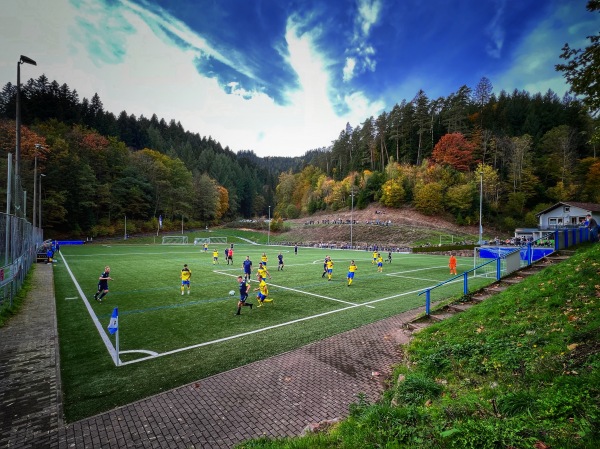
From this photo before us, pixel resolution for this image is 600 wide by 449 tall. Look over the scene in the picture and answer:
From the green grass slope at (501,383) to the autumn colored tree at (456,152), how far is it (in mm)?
71201

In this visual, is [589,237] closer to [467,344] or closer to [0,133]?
[467,344]

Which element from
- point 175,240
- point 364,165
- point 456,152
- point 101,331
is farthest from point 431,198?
point 101,331

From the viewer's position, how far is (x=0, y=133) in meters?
53.8

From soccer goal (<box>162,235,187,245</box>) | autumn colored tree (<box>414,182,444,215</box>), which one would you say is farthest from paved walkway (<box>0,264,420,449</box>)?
soccer goal (<box>162,235,187,245</box>)

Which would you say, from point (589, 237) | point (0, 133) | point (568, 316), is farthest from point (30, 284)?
point (0, 133)

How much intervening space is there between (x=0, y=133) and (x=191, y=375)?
73458 millimetres

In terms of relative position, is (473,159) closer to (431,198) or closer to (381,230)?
(431,198)

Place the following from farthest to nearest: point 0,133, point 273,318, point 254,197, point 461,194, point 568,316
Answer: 1. point 254,197
2. point 461,194
3. point 0,133
4. point 273,318
5. point 568,316

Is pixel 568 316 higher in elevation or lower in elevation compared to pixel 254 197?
lower

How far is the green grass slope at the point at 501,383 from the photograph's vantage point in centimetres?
351

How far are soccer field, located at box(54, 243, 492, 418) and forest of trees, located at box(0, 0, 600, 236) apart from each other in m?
37.7

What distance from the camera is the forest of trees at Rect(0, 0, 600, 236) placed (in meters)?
61.2

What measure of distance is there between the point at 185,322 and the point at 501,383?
33.3ft

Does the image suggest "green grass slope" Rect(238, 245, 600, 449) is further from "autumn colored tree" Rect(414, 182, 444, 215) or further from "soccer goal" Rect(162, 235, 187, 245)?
"soccer goal" Rect(162, 235, 187, 245)
